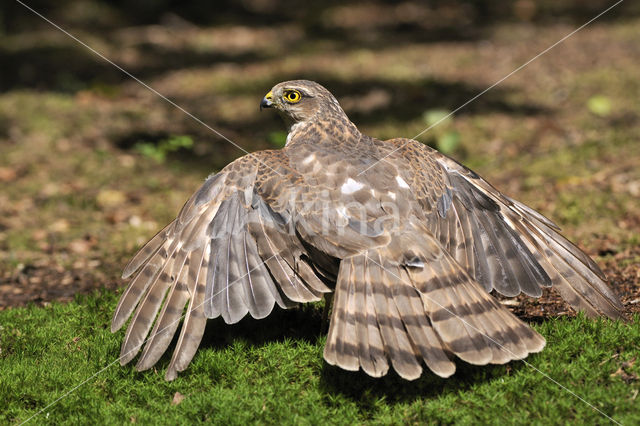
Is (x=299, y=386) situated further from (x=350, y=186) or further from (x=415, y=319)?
(x=350, y=186)

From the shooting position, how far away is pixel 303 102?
18.9ft

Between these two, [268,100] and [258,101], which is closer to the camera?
[268,100]

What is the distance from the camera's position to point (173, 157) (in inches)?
398

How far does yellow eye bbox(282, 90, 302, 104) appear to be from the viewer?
18.9ft

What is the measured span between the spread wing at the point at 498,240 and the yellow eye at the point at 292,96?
3.10ft

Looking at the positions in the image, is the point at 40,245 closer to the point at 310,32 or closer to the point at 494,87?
the point at 494,87

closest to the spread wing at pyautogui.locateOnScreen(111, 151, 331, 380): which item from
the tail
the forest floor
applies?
the tail

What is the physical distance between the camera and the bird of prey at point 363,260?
4.04 m

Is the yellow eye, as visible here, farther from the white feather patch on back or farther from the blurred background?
the blurred background

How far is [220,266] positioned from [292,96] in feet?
5.94

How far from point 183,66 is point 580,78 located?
23.1ft

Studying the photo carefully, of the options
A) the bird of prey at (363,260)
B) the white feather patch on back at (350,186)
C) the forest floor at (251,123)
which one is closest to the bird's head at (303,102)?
the bird of prey at (363,260)

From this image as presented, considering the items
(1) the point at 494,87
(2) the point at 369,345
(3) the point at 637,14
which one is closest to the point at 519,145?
(1) the point at 494,87

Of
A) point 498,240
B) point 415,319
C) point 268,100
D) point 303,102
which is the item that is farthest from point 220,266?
point 498,240
